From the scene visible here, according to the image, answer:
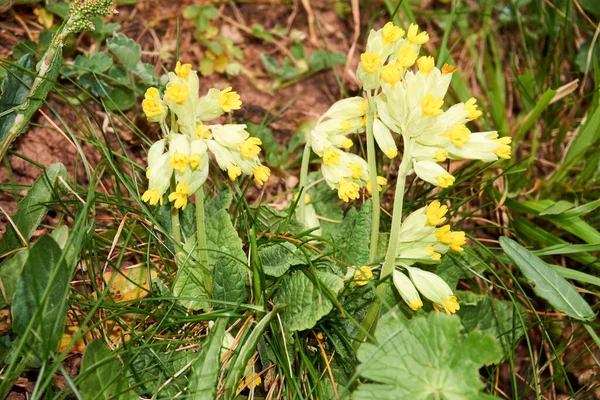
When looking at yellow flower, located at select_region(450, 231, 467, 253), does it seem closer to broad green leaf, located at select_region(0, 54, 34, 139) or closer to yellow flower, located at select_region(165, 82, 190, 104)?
yellow flower, located at select_region(165, 82, 190, 104)

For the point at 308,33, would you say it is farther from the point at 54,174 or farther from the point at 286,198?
the point at 54,174

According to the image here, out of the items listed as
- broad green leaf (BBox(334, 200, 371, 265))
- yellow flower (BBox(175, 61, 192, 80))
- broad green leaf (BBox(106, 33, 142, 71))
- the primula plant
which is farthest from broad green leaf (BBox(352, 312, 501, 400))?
broad green leaf (BBox(106, 33, 142, 71))

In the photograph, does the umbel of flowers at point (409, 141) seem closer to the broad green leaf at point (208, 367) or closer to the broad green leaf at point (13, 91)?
the broad green leaf at point (208, 367)

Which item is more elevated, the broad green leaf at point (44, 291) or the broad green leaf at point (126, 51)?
the broad green leaf at point (126, 51)

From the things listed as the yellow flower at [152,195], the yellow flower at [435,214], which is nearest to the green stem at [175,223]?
the yellow flower at [152,195]

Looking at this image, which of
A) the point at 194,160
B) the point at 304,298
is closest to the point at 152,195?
the point at 194,160
